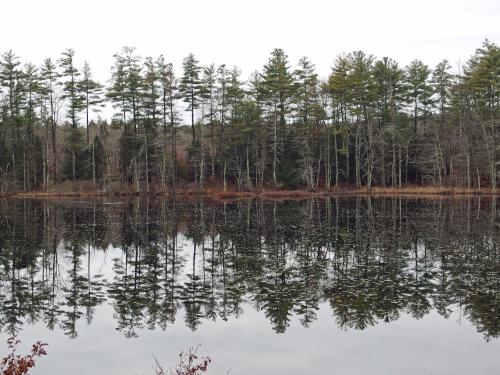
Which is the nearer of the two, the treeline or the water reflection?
the water reflection

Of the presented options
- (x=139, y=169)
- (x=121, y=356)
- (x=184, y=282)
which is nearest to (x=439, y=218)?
(x=184, y=282)

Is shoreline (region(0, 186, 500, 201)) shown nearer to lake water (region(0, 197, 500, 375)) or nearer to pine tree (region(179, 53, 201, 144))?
pine tree (region(179, 53, 201, 144))

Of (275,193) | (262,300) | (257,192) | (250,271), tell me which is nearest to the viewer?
(262,300)

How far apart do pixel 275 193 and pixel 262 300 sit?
4022cm

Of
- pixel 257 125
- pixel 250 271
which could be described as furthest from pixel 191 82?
pixel 250 271

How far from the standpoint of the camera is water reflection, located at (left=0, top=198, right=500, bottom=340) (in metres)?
11.4

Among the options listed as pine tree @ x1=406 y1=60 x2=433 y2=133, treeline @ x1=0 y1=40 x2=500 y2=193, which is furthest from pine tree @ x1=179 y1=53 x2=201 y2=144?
pine tree @ x1=406 y1=60 x2=433 y2=133

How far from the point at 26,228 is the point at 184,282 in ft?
51.9

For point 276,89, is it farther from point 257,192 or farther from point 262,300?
point 262,300

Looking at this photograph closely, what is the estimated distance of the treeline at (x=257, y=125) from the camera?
55.2m

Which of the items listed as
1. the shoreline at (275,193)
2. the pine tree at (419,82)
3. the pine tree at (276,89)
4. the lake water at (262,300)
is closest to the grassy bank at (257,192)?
the shoreline at (275,193)

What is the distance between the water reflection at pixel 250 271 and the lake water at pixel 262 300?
0.21 feet

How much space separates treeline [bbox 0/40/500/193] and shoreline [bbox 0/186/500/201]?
1.36m

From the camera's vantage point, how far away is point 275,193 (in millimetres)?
52375
